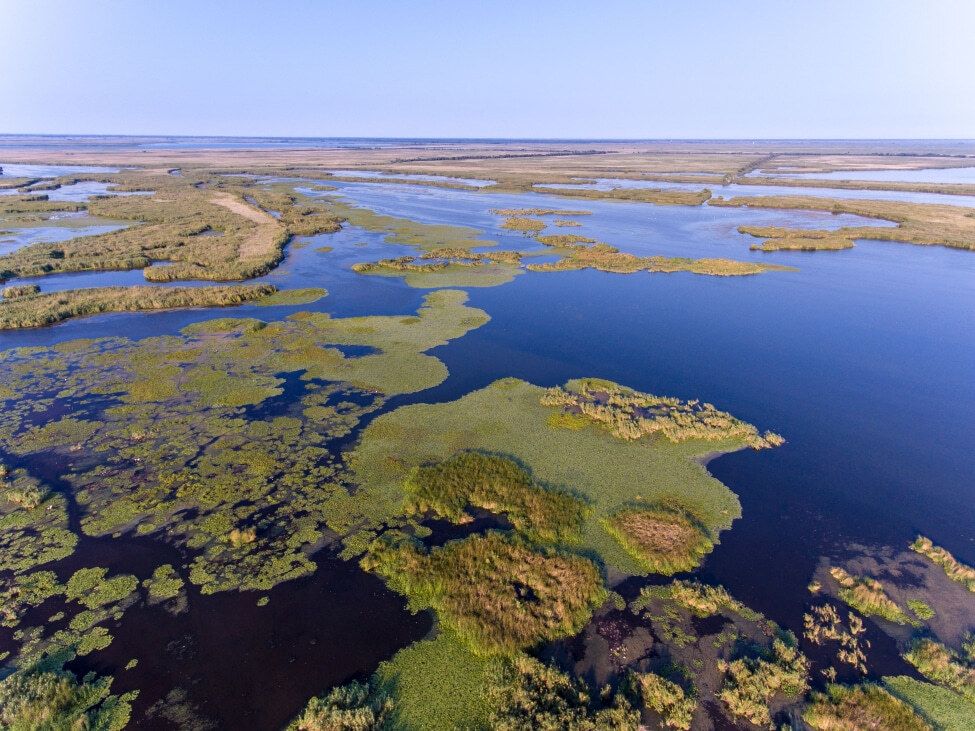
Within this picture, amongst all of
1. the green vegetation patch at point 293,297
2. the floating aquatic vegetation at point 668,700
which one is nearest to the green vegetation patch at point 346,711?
the floating aquatic vegetation at point 668,700

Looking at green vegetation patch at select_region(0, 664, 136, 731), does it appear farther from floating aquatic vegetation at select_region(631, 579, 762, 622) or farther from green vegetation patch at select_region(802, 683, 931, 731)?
green vegetation patch at select_region(802, 683, 931, 731)

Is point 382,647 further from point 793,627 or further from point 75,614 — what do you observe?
point 793,627

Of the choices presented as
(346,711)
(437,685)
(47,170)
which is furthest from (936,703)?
(47,170)

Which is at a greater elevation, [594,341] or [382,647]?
[594,341]

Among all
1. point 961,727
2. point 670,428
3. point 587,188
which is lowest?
point 961,727

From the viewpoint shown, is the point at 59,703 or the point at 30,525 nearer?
the point at 59,703

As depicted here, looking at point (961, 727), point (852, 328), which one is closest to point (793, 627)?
point (961, 727)

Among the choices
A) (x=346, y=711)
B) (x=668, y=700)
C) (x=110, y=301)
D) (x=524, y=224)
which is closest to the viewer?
(x=346, y=711)

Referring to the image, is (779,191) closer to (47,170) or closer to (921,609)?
(921,609)
